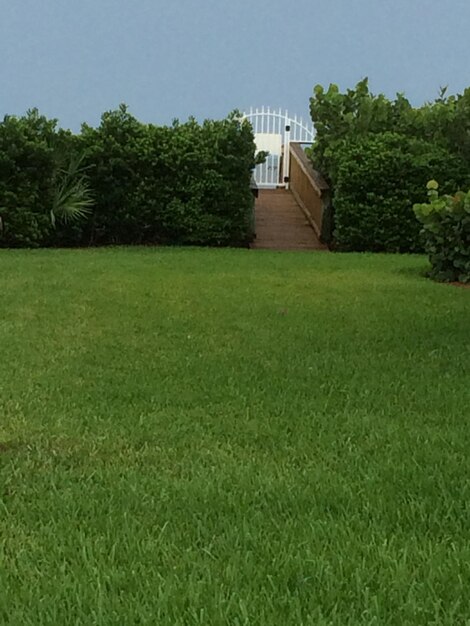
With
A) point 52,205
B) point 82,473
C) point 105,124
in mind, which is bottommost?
point 82,473

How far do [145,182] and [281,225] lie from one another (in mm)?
3051

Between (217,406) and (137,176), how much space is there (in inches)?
356

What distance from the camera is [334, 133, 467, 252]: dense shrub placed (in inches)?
463

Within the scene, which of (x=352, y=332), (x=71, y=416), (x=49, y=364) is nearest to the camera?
(x=71, y=416)

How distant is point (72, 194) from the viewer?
1137 cm

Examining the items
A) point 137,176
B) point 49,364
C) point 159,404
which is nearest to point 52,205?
point 137,176

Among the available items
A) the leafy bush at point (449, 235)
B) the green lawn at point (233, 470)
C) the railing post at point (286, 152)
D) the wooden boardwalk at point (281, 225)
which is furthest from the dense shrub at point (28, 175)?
the railing post at point (286, 152)

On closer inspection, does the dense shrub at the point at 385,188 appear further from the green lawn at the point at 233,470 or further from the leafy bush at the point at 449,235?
the green lawn at the point at 233,470

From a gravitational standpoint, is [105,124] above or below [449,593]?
above

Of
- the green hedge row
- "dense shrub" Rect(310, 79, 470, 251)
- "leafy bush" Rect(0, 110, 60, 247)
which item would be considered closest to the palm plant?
the green hedge row

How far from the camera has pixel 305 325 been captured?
16.7 feet

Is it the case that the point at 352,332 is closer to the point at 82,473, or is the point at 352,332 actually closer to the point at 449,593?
the point at 82,473

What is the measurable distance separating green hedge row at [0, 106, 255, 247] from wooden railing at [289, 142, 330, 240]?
5.01 feet

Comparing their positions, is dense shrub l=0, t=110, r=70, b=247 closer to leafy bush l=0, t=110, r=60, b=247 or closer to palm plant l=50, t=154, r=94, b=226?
leafy bush l=0, t=110, r=60, b=247
